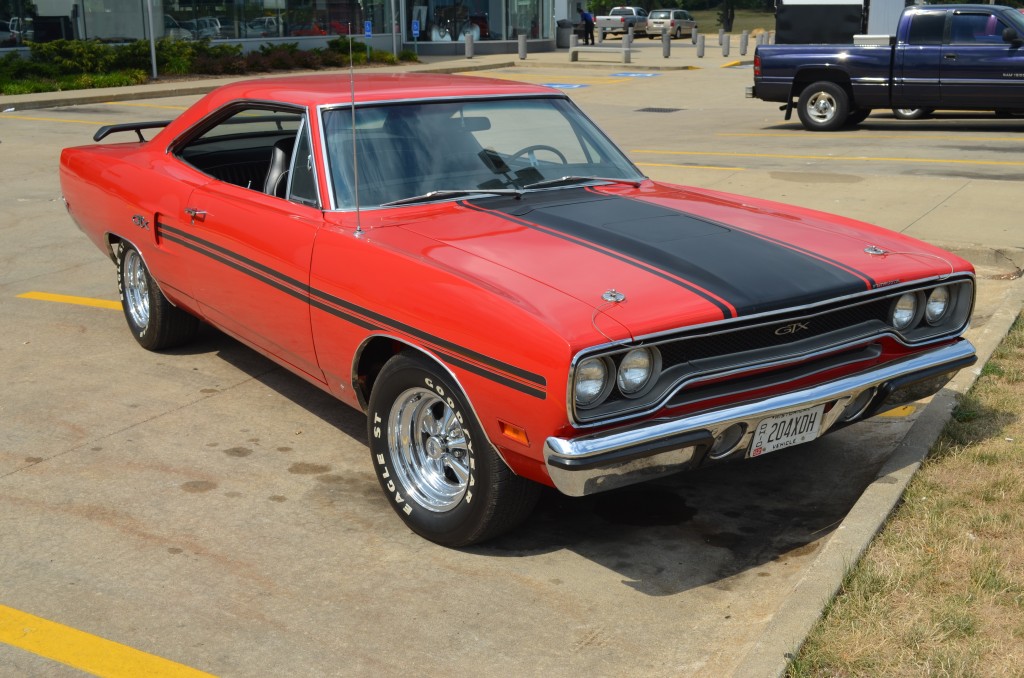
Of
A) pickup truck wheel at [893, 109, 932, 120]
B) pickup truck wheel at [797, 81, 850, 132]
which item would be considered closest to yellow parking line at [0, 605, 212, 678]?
pickup truck wheel at [797, 81, 850, 132]

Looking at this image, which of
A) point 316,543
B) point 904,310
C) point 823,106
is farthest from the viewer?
point 823,106

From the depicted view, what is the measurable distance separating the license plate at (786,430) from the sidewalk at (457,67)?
20.8m

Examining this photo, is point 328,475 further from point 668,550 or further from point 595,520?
point 668,550

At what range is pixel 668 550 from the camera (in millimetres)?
4289

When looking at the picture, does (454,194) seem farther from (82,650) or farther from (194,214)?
(82,650)

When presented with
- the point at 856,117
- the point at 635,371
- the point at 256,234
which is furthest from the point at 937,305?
the point at 856,117

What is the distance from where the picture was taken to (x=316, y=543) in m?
4.33

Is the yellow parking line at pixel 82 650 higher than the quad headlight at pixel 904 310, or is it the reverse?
the quad headlight at pixel 904 310

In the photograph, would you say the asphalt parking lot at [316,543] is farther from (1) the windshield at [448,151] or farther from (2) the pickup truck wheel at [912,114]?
(2) the pickup truck wheel at [912,114]

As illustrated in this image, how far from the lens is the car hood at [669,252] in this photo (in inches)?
150

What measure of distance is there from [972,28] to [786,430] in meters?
14.6

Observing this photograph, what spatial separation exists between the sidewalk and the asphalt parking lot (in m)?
17.0

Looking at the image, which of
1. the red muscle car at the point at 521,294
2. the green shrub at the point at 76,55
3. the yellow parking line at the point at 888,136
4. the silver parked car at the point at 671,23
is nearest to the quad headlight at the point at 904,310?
the red muscle car at the point at 521,294

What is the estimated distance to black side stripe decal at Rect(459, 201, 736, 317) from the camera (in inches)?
149
